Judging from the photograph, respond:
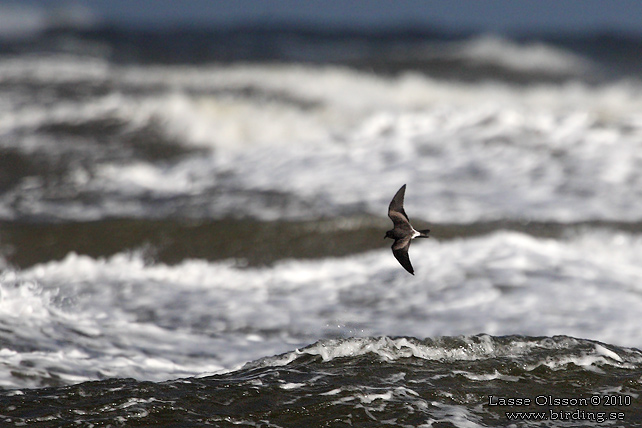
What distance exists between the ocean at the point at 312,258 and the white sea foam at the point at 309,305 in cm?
2

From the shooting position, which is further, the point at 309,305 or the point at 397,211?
the point at 309,305

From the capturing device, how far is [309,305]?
6719 mm

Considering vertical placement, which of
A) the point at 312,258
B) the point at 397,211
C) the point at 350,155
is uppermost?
the point at 350,155

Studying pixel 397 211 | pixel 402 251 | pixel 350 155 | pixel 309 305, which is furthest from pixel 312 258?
pixel 350 155

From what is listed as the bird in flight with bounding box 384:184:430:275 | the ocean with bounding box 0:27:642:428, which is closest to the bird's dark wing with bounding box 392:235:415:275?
the bird in flight with bounding box 384:184:430:275

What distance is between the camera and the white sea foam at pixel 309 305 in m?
5.34

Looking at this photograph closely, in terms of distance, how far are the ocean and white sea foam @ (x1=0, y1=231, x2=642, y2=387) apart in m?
0.02

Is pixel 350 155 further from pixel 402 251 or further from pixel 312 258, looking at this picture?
pixel 402 251

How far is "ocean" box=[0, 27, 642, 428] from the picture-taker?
4.36m

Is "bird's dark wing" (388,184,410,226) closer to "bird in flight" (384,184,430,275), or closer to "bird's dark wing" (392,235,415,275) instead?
"bird in flight" (384,184,430,275)

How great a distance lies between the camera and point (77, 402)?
4.18m

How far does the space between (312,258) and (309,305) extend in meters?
1.16

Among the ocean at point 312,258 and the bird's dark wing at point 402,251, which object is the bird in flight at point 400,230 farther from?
the ocean at point 312,258

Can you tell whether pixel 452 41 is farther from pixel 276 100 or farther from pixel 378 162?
pixel 378 162
